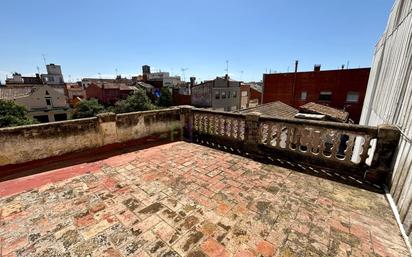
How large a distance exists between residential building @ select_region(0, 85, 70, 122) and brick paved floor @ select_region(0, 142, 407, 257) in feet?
109

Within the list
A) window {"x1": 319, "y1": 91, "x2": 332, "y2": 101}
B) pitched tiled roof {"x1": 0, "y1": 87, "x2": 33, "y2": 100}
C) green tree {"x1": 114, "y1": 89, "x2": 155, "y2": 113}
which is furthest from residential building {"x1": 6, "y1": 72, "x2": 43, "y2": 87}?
window {"x1": 319, "y1": 91, "x2": 332, "y2": 101}

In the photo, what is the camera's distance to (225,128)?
5.39m

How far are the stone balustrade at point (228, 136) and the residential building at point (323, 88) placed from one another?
17501 mm

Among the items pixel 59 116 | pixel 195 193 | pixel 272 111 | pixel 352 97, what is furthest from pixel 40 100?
pixel 352 97

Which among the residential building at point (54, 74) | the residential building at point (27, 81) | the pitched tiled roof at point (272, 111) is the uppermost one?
the residential building at point (54, 74)

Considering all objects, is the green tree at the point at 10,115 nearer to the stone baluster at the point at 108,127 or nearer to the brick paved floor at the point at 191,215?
the stone baluster at the point at 108,127

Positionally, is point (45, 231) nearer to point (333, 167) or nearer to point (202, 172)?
point (202, 172)

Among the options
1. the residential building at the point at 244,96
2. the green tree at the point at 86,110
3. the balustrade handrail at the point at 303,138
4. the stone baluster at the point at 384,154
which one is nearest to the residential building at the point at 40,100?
the green tree at the point at 86,110

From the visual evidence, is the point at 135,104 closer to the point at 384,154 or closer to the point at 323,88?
the point at 323,88

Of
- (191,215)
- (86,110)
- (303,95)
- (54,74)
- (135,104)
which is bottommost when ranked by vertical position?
(86,110)

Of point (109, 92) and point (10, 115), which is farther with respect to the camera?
point (109, 92)

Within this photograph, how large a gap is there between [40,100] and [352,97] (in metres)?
42.1

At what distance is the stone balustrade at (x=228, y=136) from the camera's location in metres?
3.45

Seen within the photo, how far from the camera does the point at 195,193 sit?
3.15 meters
